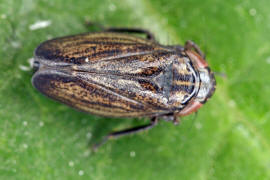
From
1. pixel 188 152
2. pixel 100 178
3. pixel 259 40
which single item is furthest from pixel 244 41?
pixel 100 178

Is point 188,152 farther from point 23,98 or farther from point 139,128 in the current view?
point 23,98

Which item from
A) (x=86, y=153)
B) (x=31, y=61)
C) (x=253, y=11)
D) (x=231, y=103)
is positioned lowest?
(x=86, y=153)

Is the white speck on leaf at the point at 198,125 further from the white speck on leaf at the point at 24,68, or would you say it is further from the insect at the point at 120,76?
the white speck on leaf at the point at 24,68

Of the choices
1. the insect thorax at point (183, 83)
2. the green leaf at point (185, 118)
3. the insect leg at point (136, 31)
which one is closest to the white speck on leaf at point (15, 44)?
the green leaf at point (185, 118)

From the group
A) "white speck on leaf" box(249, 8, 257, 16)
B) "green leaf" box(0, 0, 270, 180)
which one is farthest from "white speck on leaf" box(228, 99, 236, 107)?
"white speck on leaf" box(249, 8, 257, 16)

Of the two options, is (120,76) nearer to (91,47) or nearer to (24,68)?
(91,47)

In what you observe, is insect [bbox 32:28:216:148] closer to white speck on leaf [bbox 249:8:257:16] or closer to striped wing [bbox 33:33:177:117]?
striped wing [bbox 33:33:177:117]

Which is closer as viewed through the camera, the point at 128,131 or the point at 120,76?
the point at 120,76


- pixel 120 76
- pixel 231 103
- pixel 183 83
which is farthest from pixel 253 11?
pixel 120 76
